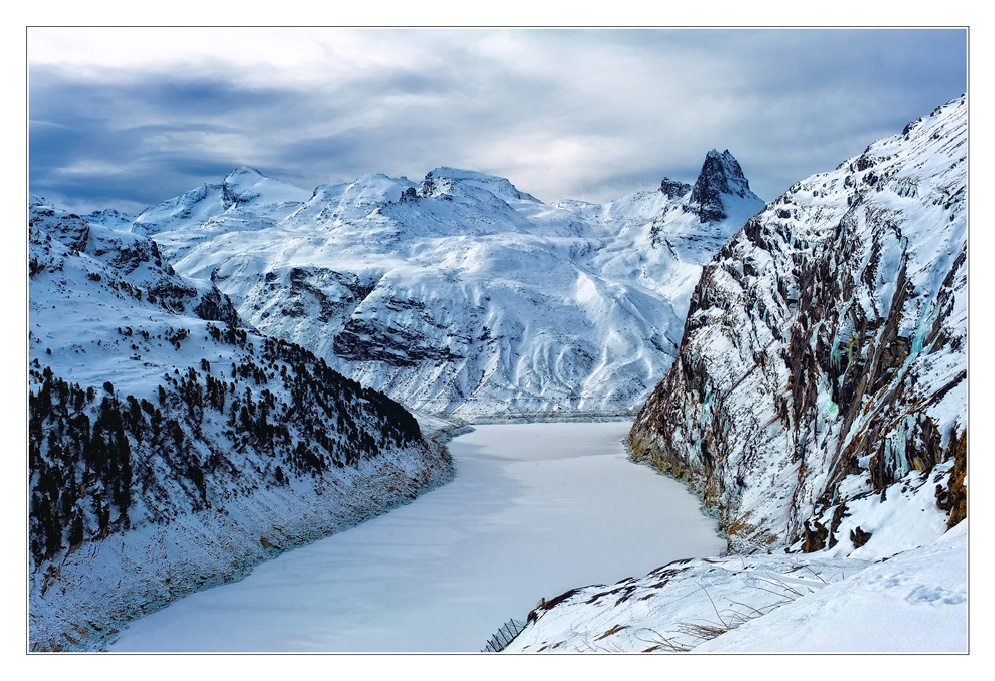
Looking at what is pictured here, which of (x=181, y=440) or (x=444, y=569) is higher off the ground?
(x=181, y=440)

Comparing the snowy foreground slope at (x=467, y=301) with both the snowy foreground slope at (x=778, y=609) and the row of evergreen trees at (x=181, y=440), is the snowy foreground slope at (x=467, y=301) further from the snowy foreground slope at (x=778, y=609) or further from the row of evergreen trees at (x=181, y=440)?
the snowy foreground slope at (x=778, y=609)

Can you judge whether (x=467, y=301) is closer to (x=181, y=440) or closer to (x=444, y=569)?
(x=181, y=440)

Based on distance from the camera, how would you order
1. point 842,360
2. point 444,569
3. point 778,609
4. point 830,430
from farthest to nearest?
point 842,360 < point 444,569 < point 830,430 < point 778,609

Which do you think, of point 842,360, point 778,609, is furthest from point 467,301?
point 778,609

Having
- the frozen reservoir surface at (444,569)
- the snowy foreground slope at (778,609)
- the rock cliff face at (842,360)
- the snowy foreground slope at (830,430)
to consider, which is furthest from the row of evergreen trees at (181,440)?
the rock cliff face at (842,360)

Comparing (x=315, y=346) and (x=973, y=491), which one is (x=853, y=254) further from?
(x=315, y=346)

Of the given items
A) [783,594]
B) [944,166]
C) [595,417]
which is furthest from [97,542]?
[595,417]
